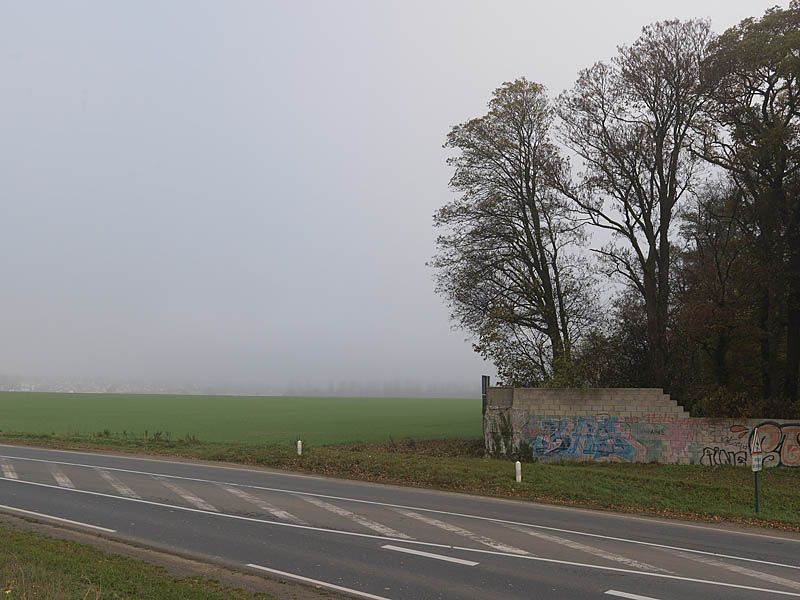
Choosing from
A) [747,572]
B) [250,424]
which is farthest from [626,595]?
[250,424]

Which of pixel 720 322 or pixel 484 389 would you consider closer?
pixel 720 322

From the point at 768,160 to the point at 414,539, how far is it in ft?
69.3

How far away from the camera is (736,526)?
16781mm

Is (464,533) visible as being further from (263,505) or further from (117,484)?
(117,484)

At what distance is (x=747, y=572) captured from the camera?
38.0ft

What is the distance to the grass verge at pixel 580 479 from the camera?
18.7 meters

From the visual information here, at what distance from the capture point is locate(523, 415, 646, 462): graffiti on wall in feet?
86.4

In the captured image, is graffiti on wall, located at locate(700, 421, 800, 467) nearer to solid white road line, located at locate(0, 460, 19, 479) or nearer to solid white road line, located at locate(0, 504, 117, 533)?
solid white road line, located at locate(0, 504, 117, 533)

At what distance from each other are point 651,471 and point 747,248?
10.2m

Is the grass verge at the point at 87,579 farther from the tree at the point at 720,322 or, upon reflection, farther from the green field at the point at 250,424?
the green field at the point at 250,424

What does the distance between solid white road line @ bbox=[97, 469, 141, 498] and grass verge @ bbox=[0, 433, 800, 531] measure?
551 centimetres

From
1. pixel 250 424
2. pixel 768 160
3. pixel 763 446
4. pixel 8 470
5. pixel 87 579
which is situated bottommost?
pixel 250 424

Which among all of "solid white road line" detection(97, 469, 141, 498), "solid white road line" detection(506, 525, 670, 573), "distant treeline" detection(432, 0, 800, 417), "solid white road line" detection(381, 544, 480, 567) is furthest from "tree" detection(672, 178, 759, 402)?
"solid white road line" detection(97, 469, 141, 498)

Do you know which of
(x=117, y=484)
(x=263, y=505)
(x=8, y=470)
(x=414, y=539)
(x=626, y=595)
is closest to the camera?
(x=626, y=595)
